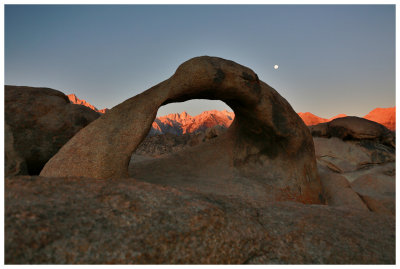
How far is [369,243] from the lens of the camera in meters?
1.40

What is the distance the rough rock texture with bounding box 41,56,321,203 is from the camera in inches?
101

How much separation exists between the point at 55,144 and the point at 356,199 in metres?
4.59

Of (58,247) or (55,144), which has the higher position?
(55,144)

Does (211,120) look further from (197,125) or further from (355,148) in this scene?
(355,148)

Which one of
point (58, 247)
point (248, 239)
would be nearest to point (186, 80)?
point (248, 239)

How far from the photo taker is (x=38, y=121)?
3.24 metres

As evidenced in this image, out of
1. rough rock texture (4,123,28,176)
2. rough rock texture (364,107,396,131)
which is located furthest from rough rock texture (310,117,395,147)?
rough rock texture (364,107,396,131)

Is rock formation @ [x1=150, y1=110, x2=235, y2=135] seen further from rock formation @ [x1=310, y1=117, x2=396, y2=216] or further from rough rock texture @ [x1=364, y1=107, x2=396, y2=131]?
rock formation @ [x1=310, y1=117, x2=396, y2=216]

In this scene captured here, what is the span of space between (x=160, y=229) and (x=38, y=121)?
112 inches

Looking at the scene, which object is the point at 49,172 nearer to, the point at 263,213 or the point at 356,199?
the point at 263,213

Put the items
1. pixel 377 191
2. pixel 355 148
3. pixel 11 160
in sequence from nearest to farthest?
pixel 11 160 < pixel 377 191 < pixel 355 148

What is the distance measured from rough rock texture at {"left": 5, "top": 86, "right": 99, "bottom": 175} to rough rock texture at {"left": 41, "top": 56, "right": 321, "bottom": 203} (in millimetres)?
792

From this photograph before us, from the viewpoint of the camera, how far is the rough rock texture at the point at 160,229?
95 cm

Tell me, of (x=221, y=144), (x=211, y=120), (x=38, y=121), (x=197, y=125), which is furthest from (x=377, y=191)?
(x=197, y=125)
